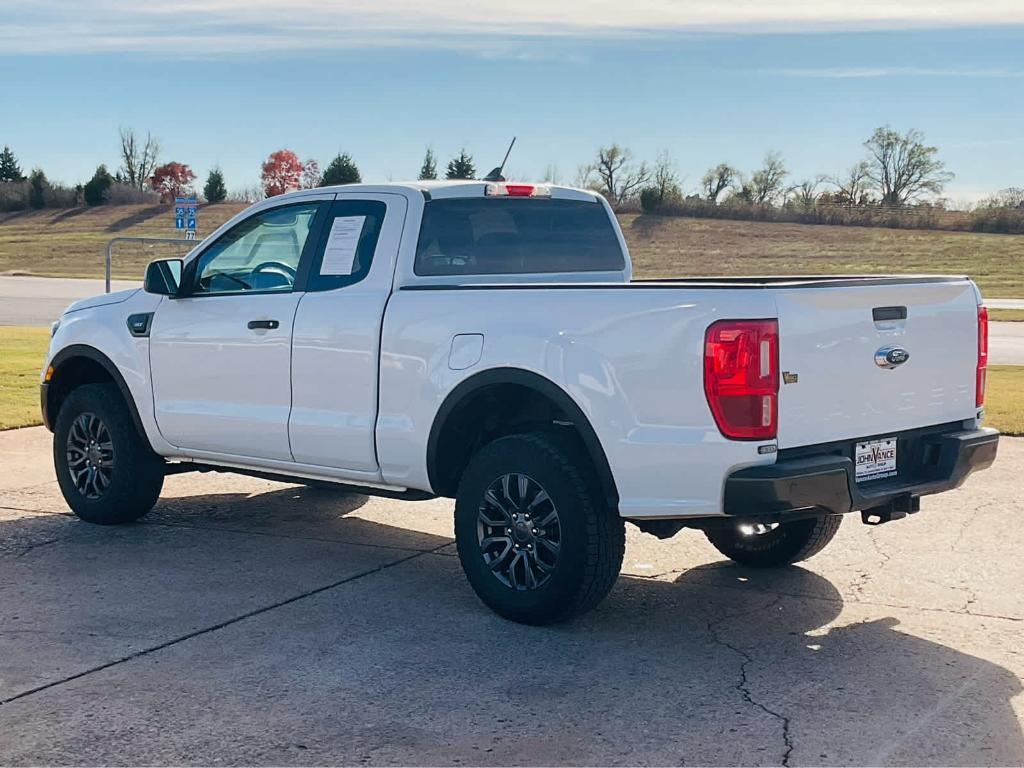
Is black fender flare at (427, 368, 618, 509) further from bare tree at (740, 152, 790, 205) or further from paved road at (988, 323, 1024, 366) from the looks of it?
bare tree at (740, 152, 790, 205)

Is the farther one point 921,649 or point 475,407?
point 475,407

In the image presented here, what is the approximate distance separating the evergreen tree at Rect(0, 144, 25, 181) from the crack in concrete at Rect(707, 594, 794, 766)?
89.4 meters

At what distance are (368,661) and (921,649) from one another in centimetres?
228

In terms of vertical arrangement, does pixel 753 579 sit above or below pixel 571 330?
below

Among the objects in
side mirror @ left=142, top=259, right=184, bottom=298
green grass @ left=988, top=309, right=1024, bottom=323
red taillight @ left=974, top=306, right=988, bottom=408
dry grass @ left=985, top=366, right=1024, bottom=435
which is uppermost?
side mirror @ left=142, top=259, right=184, bottom=298

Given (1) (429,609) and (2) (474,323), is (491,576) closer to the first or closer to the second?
(1) (429,609)

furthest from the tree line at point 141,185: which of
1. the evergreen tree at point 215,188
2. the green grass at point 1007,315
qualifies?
the green grass at point 1007,315

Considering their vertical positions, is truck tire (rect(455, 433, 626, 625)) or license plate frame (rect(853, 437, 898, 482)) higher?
license plate frame (rect(853, 437, 898, 482))

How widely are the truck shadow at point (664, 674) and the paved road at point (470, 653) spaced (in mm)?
13

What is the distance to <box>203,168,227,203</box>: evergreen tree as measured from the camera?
2933 inches

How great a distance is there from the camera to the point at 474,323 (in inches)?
231

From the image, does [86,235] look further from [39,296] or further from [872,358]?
[872,358]

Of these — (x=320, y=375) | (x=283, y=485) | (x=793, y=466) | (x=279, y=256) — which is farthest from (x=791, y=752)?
(x=283, y=485)

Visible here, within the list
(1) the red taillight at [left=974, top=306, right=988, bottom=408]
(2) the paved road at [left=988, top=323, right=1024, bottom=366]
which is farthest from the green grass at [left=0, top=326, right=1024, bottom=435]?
(1) the red taillight at [left=974, top=306, right=988, bottom=408]
